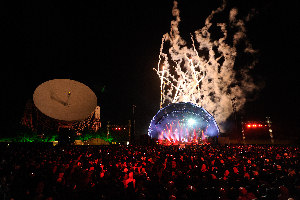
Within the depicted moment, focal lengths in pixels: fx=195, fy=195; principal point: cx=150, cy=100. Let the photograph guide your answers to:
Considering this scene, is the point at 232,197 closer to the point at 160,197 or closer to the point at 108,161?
the point at 160,197

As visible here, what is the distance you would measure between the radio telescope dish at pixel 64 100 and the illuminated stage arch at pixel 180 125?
20920 millimetres

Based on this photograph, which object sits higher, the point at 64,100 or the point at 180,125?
the point at 64,100

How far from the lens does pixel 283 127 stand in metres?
43.7

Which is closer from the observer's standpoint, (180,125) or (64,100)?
(64,100)

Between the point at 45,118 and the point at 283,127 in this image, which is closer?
the point at 45,118

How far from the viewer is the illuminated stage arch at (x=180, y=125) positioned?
134 feet

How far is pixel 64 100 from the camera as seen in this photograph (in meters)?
20.8

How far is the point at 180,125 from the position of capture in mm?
48094

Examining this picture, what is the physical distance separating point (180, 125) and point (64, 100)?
1281 inches

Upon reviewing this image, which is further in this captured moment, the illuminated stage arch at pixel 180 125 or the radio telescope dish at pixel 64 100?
the illuminated stage arch at pixel 180 125

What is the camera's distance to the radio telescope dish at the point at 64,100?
1912cm

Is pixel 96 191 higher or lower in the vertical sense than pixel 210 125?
lower

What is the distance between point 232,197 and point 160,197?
2.08 meters

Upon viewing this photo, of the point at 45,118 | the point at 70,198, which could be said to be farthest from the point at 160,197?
the point at 45,118
